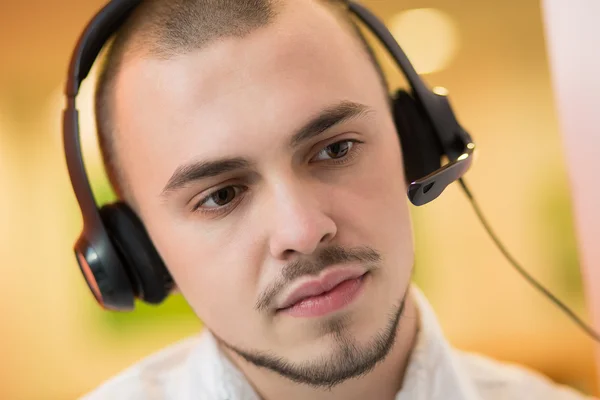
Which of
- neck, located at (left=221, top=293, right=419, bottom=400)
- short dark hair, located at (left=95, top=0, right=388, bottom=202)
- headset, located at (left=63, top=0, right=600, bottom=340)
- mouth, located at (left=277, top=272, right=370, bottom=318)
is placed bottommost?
neck, located at (left=221, top=293, right=419, bottom=400)

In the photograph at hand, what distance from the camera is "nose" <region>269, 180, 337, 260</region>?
75cm

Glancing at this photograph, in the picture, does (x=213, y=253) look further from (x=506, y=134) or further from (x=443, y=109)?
(x=506, y=134)

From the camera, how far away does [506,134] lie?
128 centimetres

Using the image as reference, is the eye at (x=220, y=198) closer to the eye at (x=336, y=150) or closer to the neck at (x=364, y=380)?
the eye at (x=336, y=150)

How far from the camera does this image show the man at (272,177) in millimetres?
784

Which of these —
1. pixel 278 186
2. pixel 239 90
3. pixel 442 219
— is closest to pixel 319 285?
pixel 278 186

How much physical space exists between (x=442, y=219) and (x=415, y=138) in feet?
1.44

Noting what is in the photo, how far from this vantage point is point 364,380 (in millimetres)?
921

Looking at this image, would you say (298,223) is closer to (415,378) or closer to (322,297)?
(322,297)

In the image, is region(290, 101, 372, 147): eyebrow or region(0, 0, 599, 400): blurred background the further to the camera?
region(0, 0, 599, 400): blurred background

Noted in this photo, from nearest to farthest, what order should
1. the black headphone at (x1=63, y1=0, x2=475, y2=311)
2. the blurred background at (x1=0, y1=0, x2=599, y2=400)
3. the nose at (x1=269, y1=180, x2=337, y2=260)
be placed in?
the nose at (x1=269, y1=180, x2=337, y2=260) → the black headphone at (x1=63, y1=0, x2=475, y2=311) → the blurred background at (x1=0, y1=0, x2=599, y2=400)

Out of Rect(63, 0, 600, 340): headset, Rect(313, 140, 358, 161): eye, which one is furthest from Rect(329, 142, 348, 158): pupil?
Rect(63, 0, 600, 340): headset

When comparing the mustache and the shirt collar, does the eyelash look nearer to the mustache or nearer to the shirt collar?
the mustache

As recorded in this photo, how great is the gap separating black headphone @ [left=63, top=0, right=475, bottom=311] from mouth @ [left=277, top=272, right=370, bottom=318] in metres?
0.17
